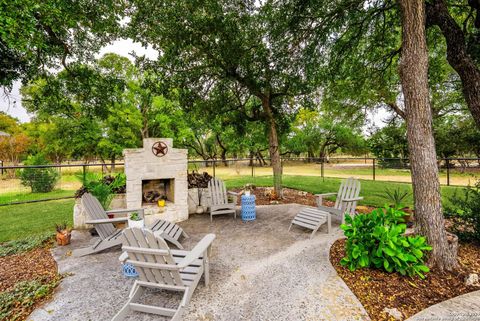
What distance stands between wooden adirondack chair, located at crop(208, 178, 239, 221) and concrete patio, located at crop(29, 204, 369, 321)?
4.32 feet

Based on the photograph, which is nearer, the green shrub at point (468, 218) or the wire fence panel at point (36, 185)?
the green shrub at point (468, 218)

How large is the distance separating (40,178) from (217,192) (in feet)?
26.8

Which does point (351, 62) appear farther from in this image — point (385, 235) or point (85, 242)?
point (85, 242)

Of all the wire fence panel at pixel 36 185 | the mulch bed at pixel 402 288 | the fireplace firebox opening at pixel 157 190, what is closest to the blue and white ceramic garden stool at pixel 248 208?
the fireplace firebox opening at pixel 157 190

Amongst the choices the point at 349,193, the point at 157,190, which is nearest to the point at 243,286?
the point at 349,193

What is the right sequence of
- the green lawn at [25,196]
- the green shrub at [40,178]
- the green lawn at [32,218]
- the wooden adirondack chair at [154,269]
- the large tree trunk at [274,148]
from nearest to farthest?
the wooden adirondack chair at [154,269]
the green lawn at [32,218]
the large tree trunk at [274,148]
the green lawn at [25,196]
the green shrub at [40,178]

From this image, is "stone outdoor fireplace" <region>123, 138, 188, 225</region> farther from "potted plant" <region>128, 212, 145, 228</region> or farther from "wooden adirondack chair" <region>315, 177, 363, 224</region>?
"wooden adirondack chair" <region>315, 177, 363, 224</region>

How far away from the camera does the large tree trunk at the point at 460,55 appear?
3.93 meters

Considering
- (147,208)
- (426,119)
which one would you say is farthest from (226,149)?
(426,119)

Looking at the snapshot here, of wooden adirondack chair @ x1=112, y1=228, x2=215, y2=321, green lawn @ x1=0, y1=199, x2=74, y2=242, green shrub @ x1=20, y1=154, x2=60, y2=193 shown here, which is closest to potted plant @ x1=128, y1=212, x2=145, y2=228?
wooden adirondack chair @ x1=112, y1=228, x2=215, y2=321

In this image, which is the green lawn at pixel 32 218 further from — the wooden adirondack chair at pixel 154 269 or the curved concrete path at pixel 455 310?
the curved concrete path at pixel 455 310

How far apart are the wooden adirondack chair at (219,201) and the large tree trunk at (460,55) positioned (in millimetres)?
4809

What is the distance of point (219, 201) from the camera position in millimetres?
5902

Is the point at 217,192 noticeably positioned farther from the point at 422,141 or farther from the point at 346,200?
the point at 422,141
